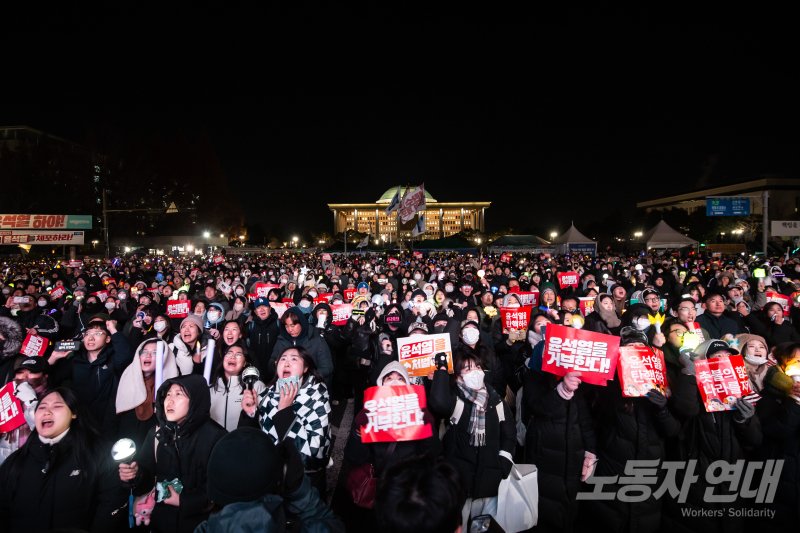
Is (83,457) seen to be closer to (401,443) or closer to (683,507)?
(401,443)

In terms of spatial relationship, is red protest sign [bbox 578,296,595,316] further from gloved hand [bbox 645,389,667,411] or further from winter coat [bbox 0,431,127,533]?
winter coat [bbox 0,431,127,533]

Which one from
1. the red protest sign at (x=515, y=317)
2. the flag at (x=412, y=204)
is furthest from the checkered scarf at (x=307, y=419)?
the flag at (x=412, y=204)

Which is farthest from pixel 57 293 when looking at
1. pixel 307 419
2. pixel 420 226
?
pixel 420 226

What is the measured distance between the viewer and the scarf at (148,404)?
3414mm

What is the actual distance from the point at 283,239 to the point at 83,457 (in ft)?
297

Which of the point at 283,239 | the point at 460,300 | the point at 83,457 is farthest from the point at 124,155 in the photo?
the point at 283,239

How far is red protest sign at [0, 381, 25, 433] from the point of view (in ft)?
8.86

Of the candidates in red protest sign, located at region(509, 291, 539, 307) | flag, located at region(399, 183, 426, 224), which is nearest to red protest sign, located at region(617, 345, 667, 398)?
red protest sign, located at region(509, 291, 539, 307)

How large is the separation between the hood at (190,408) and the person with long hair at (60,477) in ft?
1.03

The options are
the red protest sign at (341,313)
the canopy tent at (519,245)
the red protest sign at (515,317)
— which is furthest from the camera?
the canopy tent at (519,245)

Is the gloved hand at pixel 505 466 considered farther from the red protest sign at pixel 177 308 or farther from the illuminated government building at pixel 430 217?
the illuminated government building at pixel 430 217

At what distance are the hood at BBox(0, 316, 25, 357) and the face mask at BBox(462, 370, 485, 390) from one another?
423 cm

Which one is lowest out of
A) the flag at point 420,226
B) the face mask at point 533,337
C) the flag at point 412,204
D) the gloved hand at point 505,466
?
the gloved hand at point 505,466

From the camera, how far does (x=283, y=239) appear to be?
89750 mm
